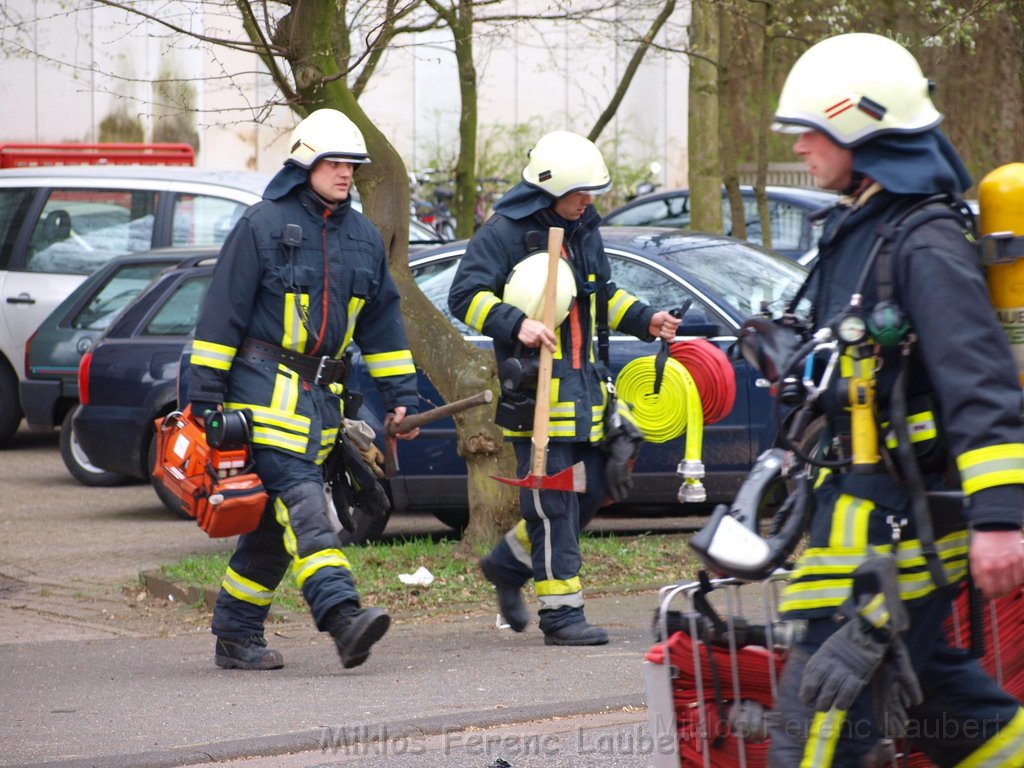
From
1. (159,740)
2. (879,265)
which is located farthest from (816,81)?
(159,740)

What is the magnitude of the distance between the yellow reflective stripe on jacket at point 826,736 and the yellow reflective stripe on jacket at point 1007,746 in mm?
426

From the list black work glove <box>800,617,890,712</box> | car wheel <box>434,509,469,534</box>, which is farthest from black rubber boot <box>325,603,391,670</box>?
car wheel <box>434,509,469,534</box>

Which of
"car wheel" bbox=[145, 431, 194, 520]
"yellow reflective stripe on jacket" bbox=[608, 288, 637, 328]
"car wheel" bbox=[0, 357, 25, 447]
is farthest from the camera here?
"car wheel" bbox=[0, 357, 25, 447]

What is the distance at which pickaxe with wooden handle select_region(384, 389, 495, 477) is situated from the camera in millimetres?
5738

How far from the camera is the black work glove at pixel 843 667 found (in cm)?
287

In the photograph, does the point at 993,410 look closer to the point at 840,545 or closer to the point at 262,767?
the point at 840,545

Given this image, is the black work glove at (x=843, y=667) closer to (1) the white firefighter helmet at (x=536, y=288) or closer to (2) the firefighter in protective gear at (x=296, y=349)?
(2) the firefighter in protective gear at (x=296, y=349)

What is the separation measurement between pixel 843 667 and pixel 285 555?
3116 millimetres

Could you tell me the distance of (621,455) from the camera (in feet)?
19.4

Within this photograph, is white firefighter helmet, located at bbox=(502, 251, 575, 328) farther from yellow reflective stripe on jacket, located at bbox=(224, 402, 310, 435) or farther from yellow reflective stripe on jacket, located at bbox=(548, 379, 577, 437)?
yellow reflective stripe on jacket, located at bbox=(224, 402, 310, 435)

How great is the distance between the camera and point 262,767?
4.48 meters

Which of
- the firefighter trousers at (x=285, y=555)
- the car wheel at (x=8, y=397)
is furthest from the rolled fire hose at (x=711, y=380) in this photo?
the car wheel at (x=8, y=397)

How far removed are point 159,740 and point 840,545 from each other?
2534mm

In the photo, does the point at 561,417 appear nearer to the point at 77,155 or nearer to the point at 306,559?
the point at 306,559
